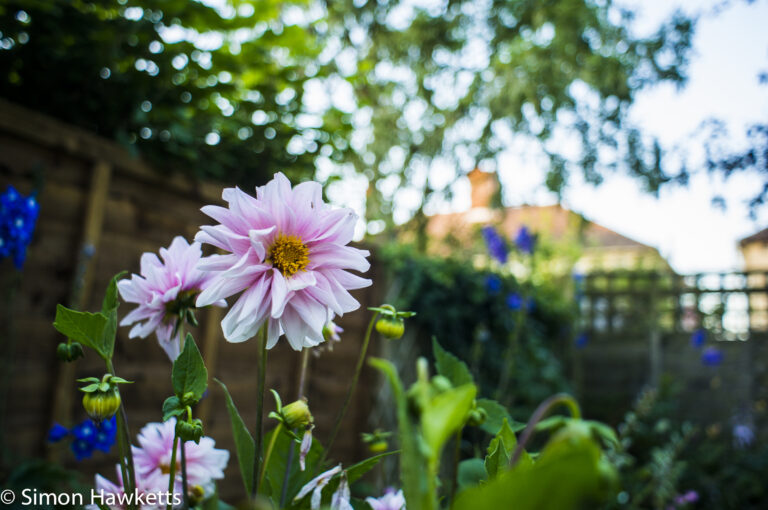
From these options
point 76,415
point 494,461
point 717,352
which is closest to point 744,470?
point 717,352

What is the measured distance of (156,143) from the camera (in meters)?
1.80

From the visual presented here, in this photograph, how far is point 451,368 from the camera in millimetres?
445

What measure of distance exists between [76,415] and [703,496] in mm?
3752

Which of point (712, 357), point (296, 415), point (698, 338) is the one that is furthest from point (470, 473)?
point (698, 338)

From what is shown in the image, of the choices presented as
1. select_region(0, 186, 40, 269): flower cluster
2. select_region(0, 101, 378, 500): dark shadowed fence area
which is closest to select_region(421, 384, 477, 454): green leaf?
select_region(0, 186, 40, 269): flower cluster

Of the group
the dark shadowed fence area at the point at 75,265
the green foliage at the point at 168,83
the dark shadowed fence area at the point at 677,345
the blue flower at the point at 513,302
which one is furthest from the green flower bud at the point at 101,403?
the dark shadowed fence area at the point at 677,345

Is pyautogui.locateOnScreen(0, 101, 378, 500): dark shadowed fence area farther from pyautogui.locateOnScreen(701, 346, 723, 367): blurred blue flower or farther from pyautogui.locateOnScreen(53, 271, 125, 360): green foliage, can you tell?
→ pyautogui.locateOnScreen(701, 346, 723, 367): blurred blue flower

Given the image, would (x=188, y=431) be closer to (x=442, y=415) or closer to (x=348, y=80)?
(x=442, y=415)

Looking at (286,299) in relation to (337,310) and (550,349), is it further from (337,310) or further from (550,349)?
(550,349)

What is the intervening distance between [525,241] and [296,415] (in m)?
3.35

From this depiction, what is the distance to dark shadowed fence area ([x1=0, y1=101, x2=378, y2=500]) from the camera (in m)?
1.45

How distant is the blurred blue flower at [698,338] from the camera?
16.2 feet

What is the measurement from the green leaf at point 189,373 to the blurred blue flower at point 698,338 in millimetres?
5448

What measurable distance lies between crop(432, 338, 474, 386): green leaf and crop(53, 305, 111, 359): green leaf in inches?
9.4
